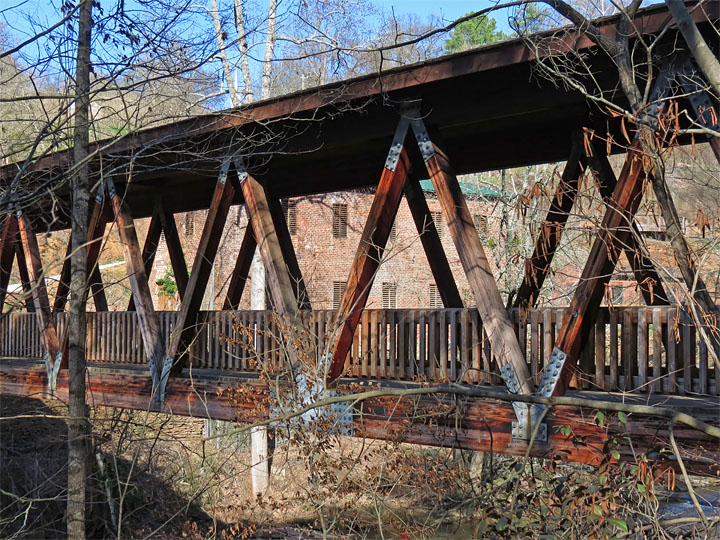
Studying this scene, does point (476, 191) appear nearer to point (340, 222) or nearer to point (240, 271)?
point (340, 222)

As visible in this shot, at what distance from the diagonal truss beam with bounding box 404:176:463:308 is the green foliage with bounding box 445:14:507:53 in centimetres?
2943

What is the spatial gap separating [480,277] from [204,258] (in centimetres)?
341

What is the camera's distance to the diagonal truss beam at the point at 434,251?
28.0 ft

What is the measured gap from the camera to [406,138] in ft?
23.6

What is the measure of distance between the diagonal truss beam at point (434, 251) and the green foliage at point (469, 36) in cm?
2943

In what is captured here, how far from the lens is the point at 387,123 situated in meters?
7.65

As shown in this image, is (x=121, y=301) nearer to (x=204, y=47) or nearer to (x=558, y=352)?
(x=204, y=47)

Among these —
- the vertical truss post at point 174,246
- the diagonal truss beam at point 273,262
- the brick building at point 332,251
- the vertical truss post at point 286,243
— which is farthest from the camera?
the brick building at point 332,251

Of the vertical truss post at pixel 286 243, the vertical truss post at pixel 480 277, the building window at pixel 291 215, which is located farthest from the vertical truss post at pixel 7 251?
the building window at pixel 291 215

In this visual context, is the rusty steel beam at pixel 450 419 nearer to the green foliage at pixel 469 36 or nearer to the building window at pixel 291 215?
the building window at pixel 291 215

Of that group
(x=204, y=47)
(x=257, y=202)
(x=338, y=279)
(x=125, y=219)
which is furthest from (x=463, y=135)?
(x=338, y=279)

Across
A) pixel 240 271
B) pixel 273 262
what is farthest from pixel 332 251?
pixel 273 262

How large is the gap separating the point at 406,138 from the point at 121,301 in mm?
30222

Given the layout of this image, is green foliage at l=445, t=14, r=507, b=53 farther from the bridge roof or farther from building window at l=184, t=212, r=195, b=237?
the bridge roof
